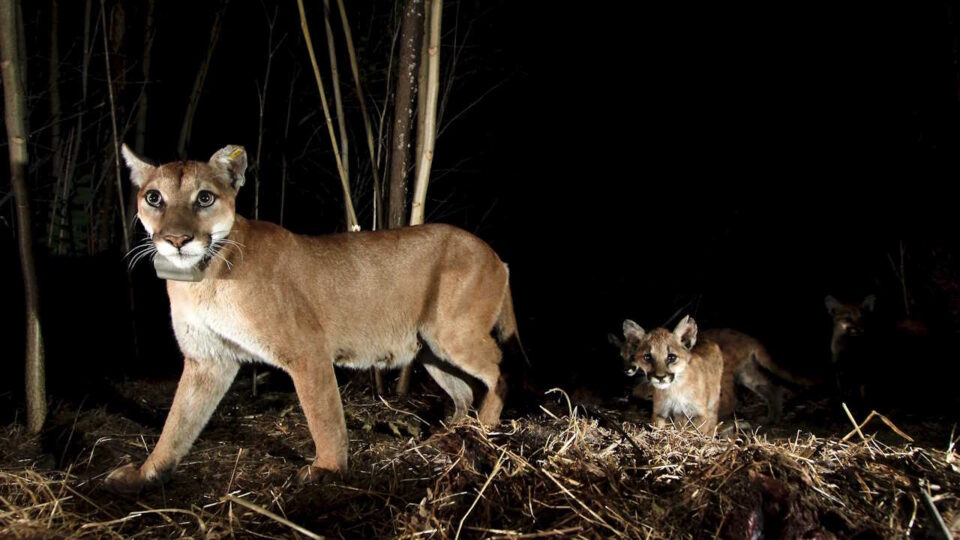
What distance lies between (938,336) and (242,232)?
18.9ft

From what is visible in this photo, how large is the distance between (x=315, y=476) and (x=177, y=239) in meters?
1.36

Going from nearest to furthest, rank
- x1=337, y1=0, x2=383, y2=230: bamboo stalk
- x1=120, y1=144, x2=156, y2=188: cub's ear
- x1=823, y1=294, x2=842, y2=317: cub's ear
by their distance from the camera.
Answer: x1=120, y1=144, x2=156, y2=188: cub's ear
x1=337, y1=0, x2=383, y2=230: bamboo stalk
x1=823, y1=294, x2=842, y2=317: cub's ear

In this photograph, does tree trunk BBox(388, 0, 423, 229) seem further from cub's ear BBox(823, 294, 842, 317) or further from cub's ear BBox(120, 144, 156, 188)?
cub's ear BBox(823, 294, 842, 317)

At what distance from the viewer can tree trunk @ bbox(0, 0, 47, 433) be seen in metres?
4.30

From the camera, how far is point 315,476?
3961 mm

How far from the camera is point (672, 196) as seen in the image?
9.59m

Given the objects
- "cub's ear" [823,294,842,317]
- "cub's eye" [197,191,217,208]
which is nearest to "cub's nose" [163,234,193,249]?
"cub's eye" [197,191,217,208]

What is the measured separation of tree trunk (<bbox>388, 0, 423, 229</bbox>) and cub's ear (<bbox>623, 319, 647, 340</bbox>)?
1831mm

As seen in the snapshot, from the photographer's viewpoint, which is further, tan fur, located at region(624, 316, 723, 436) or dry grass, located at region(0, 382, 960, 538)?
tan fur, located at region(624, 316, 723, 436)

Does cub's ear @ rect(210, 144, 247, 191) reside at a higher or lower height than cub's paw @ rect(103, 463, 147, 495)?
higher

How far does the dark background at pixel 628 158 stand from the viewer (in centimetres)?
710

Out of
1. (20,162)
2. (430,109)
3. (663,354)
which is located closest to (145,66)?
(20,162)

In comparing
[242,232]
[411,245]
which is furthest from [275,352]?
[411,245]

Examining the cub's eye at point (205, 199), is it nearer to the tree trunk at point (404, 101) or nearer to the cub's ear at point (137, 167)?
the cub's ear at point (137, 167)
